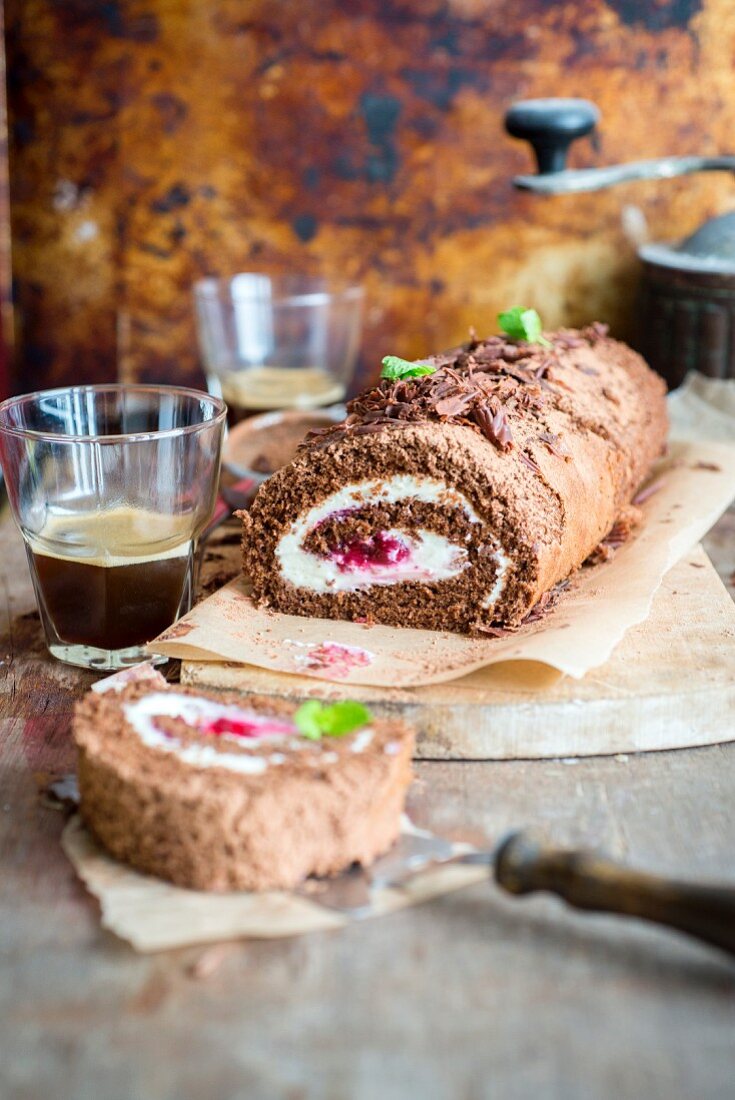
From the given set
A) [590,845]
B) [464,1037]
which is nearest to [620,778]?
[590,845]

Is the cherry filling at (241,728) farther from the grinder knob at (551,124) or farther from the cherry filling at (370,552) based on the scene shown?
the grinder knob at (551,124)

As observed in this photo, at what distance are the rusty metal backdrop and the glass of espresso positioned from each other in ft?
6.58

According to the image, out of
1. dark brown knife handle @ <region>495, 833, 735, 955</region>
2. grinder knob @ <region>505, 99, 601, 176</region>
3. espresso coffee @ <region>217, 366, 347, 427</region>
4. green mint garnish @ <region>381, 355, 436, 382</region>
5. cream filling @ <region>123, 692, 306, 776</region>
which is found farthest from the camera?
espresso coffee @ <region>217, 366, 347, 427</region>

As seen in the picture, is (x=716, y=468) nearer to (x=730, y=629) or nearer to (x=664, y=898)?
(x=730, y=629)

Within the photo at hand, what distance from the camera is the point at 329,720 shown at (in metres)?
2.06

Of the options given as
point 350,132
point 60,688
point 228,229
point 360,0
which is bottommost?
point 60,688

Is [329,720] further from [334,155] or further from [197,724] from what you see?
[334,155]

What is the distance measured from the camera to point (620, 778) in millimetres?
2203

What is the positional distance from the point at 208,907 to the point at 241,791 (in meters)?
0.17

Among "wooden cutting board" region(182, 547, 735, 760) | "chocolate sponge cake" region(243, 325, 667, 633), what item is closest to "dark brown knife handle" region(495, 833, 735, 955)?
"wooden cutting board" region(182, 547, 735, 760)

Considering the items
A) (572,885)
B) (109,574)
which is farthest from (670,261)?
(572,885)

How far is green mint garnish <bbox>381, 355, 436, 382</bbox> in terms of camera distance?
2775mm

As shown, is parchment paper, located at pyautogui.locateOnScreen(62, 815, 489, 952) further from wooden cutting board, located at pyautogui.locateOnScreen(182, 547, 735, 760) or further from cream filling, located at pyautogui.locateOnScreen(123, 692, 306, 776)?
wooden cutting board, located at pyautogui.locateOnScreen(182, 547, 735, 760)

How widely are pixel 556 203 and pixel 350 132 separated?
0.79 meters
